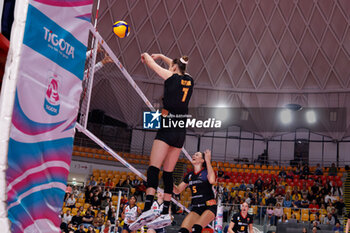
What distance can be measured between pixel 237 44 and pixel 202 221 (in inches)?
951

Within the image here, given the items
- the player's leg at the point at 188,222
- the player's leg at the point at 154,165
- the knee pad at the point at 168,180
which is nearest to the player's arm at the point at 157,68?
the player's leg at the point at 154,165

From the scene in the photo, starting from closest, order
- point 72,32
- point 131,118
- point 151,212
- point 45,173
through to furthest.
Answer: point 45,173 < point 72,32 < point 151,212 < point 131,118

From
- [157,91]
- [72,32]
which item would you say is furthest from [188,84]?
[157,91]

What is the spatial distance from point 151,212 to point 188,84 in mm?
1663

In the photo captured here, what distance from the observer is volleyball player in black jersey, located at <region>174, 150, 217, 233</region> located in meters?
6.32

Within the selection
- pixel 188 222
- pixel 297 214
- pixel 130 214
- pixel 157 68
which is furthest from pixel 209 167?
pixel 297 214

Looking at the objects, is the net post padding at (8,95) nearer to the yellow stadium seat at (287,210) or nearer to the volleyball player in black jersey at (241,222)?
the volleyball player in black jersey at (241,222)

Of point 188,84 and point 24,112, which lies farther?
point 188,84

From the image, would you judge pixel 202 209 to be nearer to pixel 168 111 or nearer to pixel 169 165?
pixel 169 165

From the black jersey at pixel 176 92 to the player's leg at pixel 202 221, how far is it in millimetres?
2218

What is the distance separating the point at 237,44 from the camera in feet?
95.2

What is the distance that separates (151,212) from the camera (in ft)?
15.2

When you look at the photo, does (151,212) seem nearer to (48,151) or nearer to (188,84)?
(188,84)

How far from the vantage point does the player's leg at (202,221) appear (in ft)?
20.3
